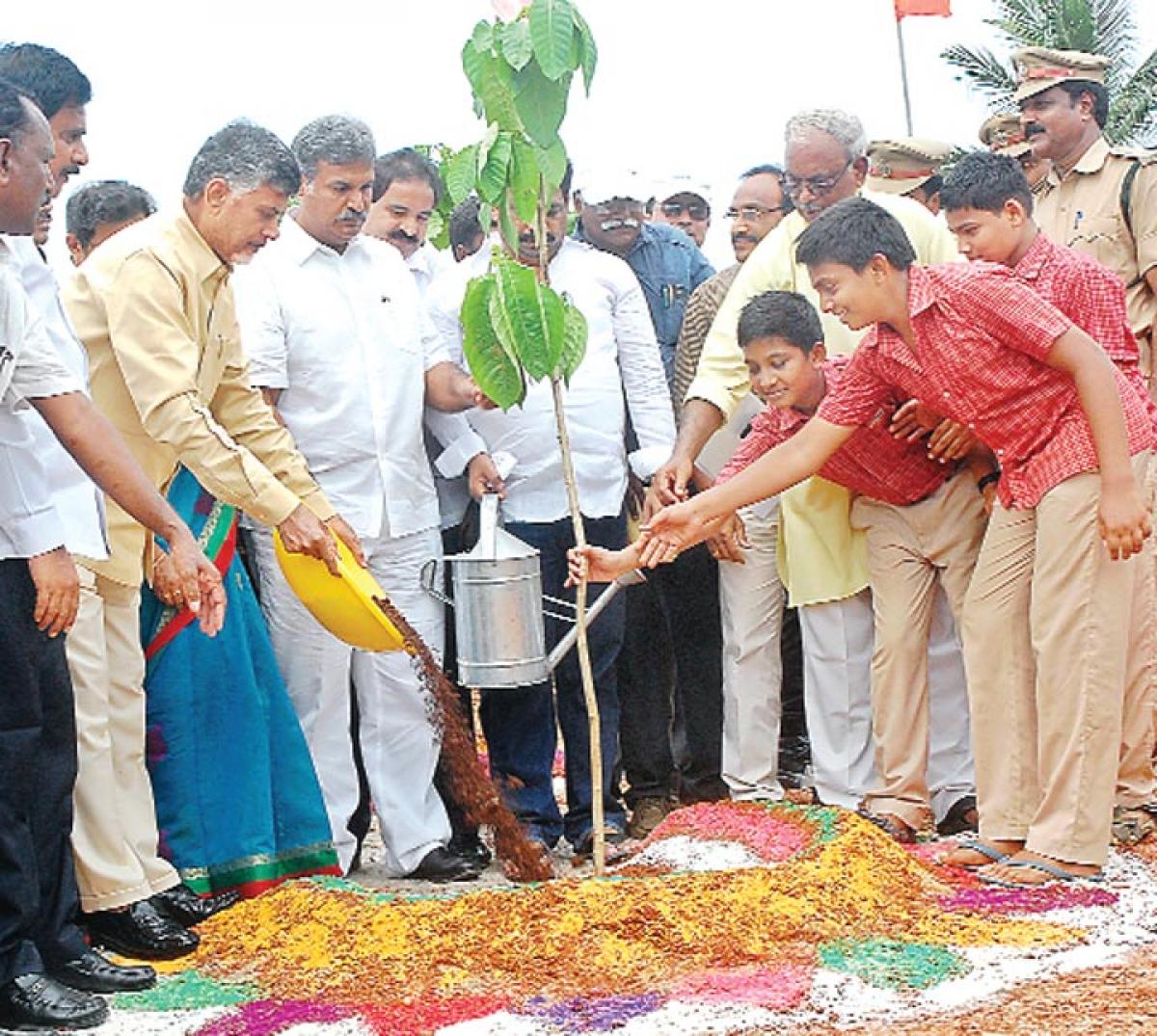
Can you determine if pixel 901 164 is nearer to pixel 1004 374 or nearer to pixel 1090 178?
pixel 1090 178

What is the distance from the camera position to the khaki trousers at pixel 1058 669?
4539mm

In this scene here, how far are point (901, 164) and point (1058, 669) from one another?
10.9ft

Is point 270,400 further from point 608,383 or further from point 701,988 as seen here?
point 701,988

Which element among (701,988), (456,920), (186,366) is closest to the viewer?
(701,988)

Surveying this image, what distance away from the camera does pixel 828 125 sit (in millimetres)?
5621

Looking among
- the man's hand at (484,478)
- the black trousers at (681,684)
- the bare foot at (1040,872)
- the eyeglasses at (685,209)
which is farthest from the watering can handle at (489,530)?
the eyeglasses at (685,209)

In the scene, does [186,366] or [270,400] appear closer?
[186,366]

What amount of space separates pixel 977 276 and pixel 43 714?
2.56 metres

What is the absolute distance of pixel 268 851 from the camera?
15.8 ft

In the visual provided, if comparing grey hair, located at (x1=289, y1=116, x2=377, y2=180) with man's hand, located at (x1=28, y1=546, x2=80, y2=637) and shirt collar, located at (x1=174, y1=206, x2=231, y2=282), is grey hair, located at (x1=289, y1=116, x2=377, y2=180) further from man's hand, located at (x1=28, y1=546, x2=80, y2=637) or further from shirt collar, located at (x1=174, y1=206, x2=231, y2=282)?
man's hand, located at (x1=28, y1=546, x2=80, y2=637)

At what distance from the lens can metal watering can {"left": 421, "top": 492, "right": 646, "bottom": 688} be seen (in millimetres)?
4680

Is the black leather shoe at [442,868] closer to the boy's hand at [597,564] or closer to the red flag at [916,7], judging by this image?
the boy's hand at [597,564]

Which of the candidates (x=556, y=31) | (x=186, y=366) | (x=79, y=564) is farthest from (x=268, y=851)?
(x=556, y=31)

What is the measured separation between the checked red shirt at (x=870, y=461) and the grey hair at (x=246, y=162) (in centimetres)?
159
